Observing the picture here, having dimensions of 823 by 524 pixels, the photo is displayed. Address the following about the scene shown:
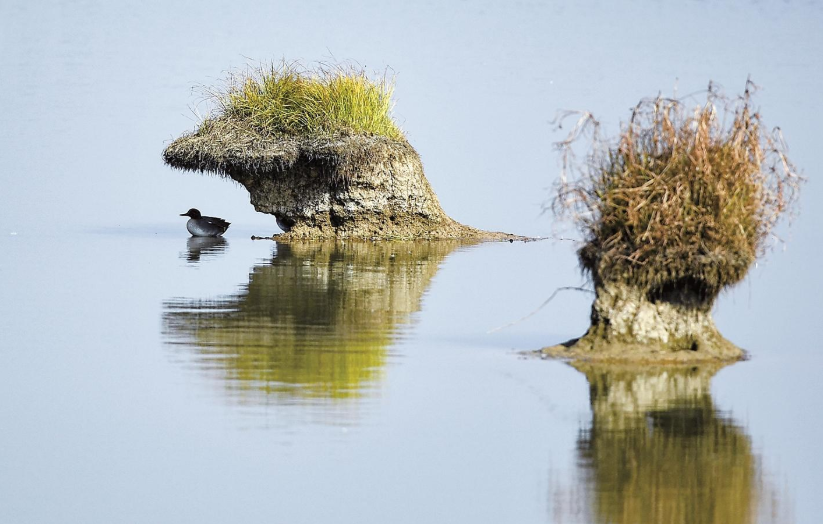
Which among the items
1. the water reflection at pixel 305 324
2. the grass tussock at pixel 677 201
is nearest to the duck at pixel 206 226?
the water reflection at pixel 305 324

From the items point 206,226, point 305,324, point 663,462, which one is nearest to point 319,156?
point 206,226

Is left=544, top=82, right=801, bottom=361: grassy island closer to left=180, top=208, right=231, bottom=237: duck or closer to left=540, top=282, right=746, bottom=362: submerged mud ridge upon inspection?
left=540, top=282, right=746, bottom=362: submerged mud ridge

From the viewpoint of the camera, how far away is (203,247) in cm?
2227

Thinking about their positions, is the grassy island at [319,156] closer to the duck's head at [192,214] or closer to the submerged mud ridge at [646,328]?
the duck's head at [192,214]

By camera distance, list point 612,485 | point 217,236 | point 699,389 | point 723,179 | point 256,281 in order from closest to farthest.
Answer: point 612,485
point 699,389
point 723,179
point 256,281
point 217,236

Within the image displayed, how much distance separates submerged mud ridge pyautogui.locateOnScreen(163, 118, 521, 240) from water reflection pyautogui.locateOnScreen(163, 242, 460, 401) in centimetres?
455

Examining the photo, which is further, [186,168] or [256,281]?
[186,168]

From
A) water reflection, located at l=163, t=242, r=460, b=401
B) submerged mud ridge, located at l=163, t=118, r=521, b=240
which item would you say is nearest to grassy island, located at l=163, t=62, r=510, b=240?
submerged mud ridge, located at l=163, t=118, r=521, b=240

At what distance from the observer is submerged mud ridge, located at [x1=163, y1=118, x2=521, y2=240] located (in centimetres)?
2322

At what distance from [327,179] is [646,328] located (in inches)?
554

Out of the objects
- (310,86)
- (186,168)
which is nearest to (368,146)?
(310,86)

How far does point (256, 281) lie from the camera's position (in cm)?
1575

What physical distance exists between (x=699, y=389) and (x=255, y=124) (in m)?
16.0

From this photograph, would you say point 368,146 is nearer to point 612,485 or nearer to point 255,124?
point 255,124
